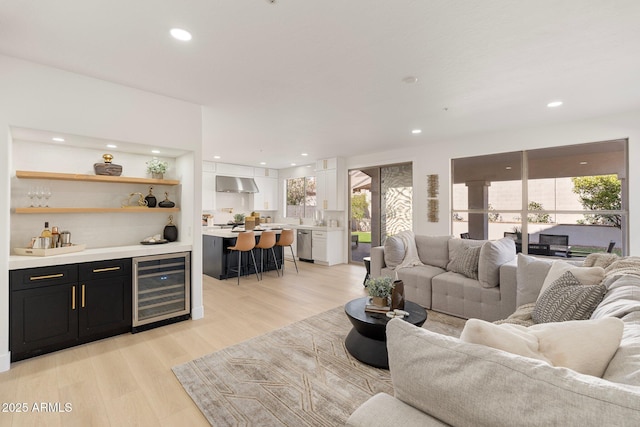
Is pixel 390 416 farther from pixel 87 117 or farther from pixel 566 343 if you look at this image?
pixel 87 117

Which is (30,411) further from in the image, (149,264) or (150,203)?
(150,203)

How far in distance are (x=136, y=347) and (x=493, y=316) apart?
384 cm

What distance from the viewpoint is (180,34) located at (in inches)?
86.6

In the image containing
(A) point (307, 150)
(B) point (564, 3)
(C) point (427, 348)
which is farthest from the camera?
(A) point (307, 150)

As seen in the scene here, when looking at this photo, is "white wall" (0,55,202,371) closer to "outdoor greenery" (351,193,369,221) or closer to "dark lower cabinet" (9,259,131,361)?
"dark lower cabinet" (9,259,131,361)

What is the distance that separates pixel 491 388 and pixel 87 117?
12.3 feet

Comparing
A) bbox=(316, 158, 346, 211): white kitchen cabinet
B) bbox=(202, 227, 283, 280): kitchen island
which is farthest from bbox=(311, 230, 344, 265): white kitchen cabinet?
bbox=(202, 227, 283, 280): kitchen island

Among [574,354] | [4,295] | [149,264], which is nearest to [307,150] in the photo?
[149,264]

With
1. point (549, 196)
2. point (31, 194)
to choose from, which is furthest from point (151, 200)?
point (549, 196)

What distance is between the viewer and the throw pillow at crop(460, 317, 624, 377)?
0.93 m

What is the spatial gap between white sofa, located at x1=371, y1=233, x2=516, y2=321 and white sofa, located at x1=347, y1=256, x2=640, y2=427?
237 cm

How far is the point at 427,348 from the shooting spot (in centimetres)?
91

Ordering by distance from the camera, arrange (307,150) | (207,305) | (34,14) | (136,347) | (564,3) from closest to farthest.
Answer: (564,3) → (34,14) → (136,347) → (207,305) → (307,150)

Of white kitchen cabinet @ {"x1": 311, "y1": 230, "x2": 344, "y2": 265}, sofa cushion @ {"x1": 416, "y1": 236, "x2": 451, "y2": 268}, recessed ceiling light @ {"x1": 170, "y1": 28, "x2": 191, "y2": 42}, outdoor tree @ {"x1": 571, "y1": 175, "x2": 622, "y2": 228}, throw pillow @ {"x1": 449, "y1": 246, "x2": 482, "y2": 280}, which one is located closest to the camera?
recessed ceiling light @ {"x1": 170, "y1": 28, "x2": 191, "y2": 42}
